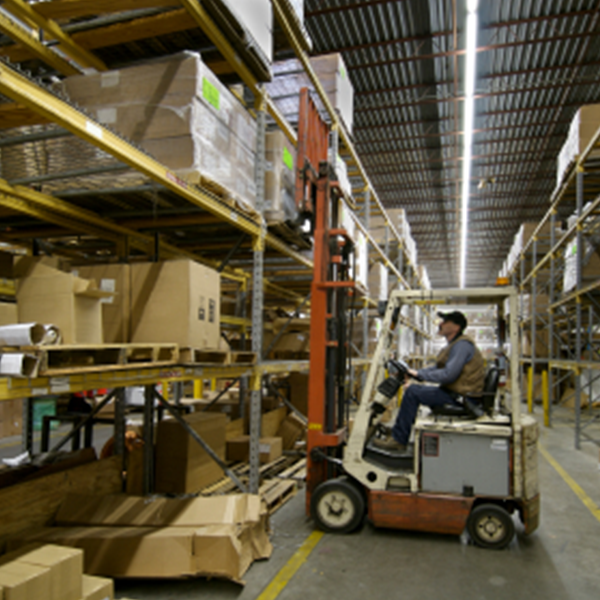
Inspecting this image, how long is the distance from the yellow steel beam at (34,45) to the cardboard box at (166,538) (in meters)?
3.50

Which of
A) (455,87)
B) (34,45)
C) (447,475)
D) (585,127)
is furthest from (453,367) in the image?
(455,87)

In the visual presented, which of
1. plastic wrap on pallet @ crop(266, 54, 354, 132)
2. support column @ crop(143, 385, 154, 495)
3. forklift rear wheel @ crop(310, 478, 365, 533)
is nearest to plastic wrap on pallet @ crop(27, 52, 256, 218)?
support column @ crop(143, 385, 154, 495)

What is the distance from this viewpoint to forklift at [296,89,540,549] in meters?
4.58

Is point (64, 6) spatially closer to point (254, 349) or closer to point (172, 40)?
point (172, 40)

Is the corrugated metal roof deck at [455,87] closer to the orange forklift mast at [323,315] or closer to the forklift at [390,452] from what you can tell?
the orange forklift mast at [323,315]

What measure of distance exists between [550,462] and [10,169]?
841cm

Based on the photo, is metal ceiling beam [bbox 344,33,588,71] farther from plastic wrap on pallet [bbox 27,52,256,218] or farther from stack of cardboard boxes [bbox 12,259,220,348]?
stack of cardboard boxes [bbox 12,259,220,348]

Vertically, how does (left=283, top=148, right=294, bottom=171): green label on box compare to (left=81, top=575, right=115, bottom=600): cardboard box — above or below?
above

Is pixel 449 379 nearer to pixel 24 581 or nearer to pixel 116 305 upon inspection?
pixel 116 305

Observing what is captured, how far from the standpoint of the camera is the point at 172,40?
14.6ft

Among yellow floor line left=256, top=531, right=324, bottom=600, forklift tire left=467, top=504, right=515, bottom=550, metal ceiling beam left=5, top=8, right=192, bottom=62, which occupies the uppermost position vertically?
metal ceiling beam left=5, top=8, right=192, bottom=62

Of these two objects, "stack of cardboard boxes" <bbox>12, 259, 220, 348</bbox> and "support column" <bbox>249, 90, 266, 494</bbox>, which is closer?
"stack of cardboard boxes" <bbox>12, 259, 220, 348</bbox>

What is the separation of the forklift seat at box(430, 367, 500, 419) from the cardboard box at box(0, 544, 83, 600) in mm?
3351

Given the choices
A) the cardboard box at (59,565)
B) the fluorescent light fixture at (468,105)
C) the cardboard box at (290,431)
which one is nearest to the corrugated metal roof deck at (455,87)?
the fluorescent light fixture at (468,105)
